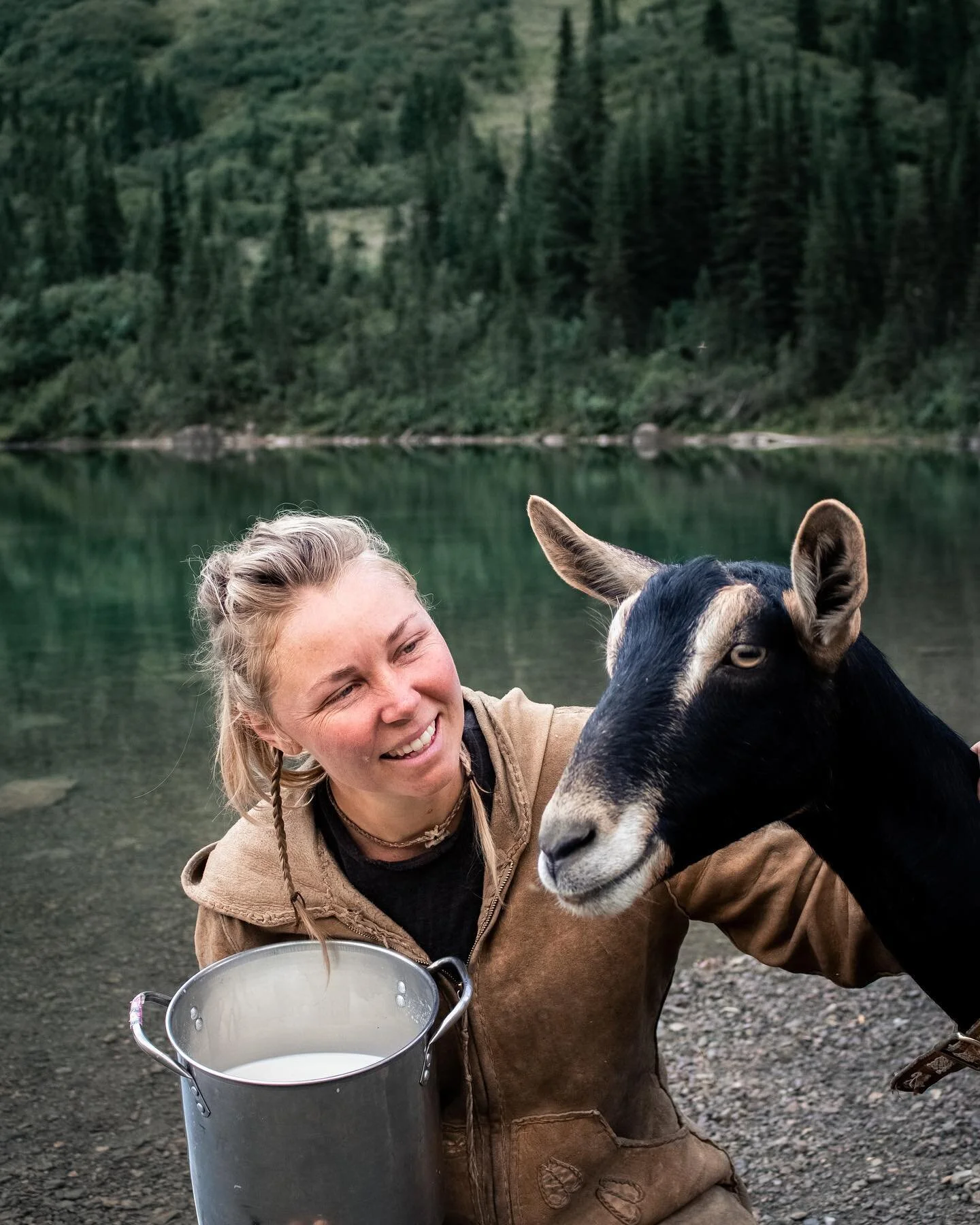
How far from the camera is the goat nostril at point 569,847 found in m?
2.63

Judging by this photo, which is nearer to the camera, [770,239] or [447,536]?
[447,536]

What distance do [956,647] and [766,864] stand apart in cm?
1233

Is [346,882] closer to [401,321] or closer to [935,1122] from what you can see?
[935,1122]

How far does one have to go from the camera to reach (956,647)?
15.1 m

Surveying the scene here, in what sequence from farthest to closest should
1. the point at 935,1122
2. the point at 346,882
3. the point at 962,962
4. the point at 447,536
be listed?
the point at 447,536 → the point at 935,1122 → the point at 346,882 → the point at 962,962

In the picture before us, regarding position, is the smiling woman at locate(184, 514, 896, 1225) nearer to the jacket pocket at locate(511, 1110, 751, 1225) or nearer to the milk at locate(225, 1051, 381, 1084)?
the jacket pocket at locate(511, 1110, 751, 1225)

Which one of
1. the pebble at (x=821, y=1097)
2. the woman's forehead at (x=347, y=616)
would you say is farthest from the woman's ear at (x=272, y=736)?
the pebble at (x=821, y=1097)

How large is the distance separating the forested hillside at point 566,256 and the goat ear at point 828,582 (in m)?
56.7

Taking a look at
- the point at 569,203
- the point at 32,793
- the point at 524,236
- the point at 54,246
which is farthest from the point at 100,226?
the point at 32,793

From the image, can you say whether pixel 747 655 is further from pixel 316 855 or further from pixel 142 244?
pixel 142 244

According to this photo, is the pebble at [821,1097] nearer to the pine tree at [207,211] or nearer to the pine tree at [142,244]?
the pine tree at [207,211]

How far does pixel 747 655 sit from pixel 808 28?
168298 millimetres

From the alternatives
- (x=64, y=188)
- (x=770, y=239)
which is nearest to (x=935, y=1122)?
(x=770, y=239)

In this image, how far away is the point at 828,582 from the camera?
277 cm
